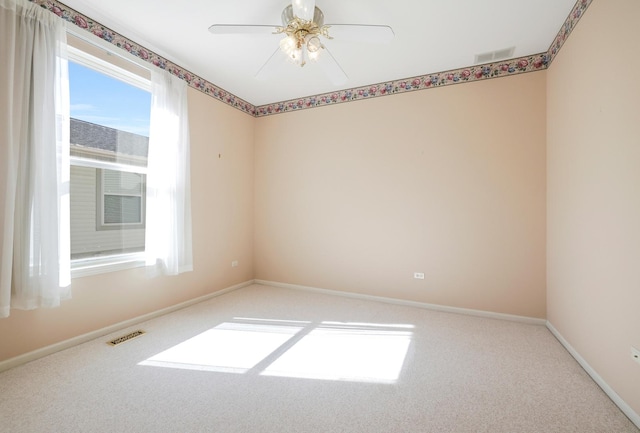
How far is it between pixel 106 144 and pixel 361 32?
256 centimetres

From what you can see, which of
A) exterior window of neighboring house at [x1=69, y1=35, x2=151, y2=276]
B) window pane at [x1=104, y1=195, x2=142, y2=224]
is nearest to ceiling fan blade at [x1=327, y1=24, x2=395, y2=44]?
exterior window of neighboring house at [x1=69, y1=35, x2=151, y2=276]

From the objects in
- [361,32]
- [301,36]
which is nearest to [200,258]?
[301,36]

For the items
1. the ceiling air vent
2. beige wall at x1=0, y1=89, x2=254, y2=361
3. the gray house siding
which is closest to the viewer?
beige wall at x1=0, y1=89, x2=254, y2=361

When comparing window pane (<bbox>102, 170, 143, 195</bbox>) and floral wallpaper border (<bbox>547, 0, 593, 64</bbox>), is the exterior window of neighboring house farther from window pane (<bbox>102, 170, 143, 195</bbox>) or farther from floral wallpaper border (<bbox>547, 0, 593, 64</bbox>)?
floral wallpaper border (<bbox>547, 0, 593, 64</bbox>)

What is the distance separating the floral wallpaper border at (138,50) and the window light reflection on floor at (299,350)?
113 inches

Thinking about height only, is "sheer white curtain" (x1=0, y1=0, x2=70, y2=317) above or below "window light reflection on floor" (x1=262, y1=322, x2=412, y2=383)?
above

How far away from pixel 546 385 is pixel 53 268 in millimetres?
3676

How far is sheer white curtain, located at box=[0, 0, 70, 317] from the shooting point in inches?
78.8

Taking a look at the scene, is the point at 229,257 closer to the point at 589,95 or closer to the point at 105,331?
the point at 105,331

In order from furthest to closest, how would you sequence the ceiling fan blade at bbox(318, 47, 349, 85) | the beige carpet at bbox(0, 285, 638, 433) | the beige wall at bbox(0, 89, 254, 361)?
the ceiling fan blade at bbox(318, 47, 349, 85)
the beige wall at bbox(0, 89, 254, 361)
the beige carpet at bbox(0, 285, 638, 433)

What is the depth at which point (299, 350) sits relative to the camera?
2443 millimetres

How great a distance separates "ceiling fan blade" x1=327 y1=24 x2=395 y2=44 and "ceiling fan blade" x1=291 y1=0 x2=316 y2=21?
0.20 m

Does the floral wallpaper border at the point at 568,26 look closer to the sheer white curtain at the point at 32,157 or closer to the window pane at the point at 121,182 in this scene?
the sheer white curtain at the point at 32,157

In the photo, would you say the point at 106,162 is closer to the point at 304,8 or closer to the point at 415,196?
the point at 304,8
